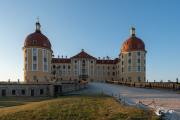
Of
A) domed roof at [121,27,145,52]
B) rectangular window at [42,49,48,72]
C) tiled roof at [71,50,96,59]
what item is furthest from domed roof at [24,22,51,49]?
tiled roof at [71,50,96,59]

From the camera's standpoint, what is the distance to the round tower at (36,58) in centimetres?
6706

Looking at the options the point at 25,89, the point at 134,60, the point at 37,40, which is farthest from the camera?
the point at 134,60

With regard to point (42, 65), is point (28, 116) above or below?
below

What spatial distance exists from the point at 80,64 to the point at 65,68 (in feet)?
22.6

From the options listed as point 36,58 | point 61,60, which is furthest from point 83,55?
point 36,58

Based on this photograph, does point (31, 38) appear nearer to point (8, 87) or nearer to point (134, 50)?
point (8, 87)

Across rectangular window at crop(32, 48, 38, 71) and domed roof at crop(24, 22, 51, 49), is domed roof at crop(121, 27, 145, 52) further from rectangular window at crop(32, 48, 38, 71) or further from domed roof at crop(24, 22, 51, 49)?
rectangular window at crop(32, 48, 38, 71)

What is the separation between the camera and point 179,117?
16422mm

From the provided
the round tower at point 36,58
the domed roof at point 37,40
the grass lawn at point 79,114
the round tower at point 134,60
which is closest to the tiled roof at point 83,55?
the round tower at point 134,60

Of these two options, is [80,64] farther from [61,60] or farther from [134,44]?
[134,44]

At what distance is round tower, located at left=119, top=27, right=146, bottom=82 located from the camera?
77.4 m

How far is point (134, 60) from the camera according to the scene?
78.6 meters

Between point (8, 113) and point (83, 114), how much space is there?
7119mm

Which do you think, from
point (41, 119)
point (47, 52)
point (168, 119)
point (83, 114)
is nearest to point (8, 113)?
point (41, 119)
